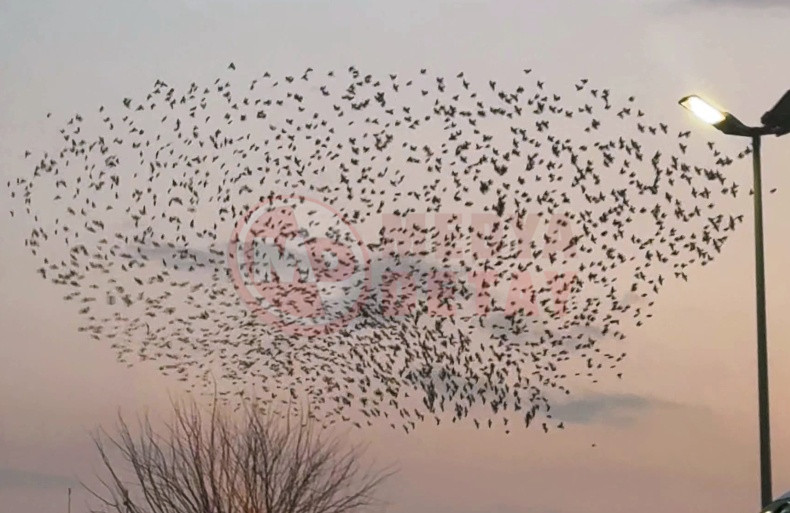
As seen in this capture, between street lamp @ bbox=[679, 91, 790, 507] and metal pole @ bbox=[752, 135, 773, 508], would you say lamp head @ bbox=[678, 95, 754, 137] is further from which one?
metal pole @ bbox=[752, 135, 773, 508]

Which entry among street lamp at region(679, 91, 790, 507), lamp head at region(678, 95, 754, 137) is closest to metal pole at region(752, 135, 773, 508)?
street lamp at region(679, 91, 790, 507)

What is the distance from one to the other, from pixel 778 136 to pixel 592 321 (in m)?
7.71

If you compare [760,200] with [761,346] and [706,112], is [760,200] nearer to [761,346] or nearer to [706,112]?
[706,112]

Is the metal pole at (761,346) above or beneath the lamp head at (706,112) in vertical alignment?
beneath

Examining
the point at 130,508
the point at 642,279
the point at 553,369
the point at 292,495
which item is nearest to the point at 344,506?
the point at 292,495

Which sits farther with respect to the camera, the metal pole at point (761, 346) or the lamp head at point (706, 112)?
the lamp head at point (706, 112)

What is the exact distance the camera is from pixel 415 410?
1033 inches

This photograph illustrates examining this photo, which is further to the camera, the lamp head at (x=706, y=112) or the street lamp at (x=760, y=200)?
the lamp head at (x=706, y=112)

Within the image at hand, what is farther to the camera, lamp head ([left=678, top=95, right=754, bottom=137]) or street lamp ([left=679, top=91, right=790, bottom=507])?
lamp head ([left=678, top=95, right=754, bottom=137])

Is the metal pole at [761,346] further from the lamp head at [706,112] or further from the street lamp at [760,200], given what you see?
the lamp head at [706,112]

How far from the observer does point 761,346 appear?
52.1 feet

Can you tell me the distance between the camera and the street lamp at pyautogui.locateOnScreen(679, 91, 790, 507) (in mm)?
15555

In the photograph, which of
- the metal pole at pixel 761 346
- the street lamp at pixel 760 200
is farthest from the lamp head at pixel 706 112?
the metal pole at pixel 761 346

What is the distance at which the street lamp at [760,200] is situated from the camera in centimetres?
1555
